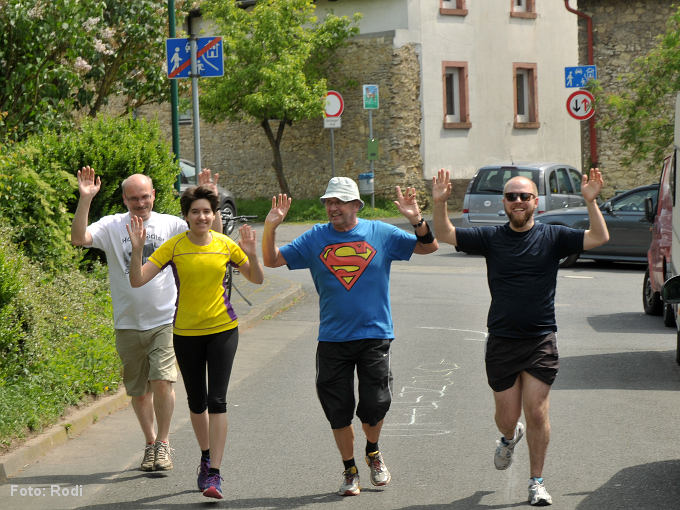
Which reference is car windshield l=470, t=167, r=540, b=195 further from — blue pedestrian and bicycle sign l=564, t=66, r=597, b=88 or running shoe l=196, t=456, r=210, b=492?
running shoe l=196, t=456, r=210, b=492

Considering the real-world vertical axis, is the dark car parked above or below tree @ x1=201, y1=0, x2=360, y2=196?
below

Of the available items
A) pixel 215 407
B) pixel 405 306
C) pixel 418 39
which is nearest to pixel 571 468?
pixel 215 407

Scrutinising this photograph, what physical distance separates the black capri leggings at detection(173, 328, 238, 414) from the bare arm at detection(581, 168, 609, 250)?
204 centimetres

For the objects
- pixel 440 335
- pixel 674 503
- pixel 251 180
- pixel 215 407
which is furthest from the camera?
pixel 251 180

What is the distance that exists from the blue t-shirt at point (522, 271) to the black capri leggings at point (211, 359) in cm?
143

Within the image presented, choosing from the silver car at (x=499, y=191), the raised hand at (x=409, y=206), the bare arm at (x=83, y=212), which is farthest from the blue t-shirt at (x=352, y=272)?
the silver car at (x=499, y=191)

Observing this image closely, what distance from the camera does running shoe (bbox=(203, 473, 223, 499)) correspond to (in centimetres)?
592

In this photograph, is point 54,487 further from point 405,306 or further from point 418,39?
point 418,39

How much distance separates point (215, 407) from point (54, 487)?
1076 mm

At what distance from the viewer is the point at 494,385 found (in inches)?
242

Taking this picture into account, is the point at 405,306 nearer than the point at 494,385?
No

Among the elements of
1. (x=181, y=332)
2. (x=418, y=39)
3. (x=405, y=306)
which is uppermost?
(x=418, y=39)

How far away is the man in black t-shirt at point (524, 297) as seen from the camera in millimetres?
6016

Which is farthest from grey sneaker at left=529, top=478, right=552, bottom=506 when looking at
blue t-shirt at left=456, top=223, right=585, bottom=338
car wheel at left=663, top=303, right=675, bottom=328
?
car wheel at left=663, top=303, right=675, bottom=328
